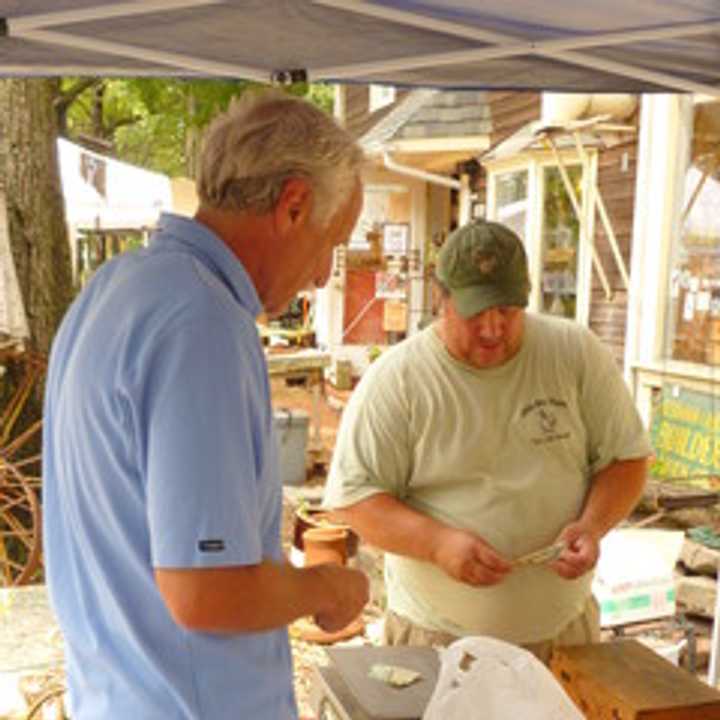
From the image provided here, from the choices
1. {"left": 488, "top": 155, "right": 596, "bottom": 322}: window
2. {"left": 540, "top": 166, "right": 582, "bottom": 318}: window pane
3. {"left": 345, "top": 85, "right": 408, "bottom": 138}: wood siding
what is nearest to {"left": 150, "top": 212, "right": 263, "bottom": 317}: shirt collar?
{"left": 488, "top": 155, "right": 596, "bottom": 322}: window

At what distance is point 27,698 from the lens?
3346 mm

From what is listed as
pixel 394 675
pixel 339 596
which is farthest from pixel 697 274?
pixel 339 596

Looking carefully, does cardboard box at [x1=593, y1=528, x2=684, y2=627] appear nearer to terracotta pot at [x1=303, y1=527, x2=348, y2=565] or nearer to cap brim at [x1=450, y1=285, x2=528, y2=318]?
cap brim at [x1=450, y1=285, x2=528, y2=318]

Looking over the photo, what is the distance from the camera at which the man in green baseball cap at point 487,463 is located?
229cm

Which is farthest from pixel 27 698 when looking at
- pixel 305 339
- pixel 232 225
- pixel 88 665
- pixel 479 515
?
pixel 305 339

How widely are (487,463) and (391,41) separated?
1200 millimetres

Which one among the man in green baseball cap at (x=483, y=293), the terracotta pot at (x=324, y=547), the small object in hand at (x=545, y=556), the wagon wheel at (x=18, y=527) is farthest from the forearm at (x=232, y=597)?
the terracotta pot at (x=324, y=547)

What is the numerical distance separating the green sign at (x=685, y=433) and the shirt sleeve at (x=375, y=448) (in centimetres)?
403

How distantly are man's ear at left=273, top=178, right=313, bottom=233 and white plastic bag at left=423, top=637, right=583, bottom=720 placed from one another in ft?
2.68

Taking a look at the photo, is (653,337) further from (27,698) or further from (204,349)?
(204,349)

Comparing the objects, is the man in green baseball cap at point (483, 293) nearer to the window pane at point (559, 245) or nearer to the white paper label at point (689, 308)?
the white paper label at point (689, 308)

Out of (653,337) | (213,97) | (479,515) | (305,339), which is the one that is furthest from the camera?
(305,339)

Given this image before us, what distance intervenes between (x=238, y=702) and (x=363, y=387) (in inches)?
46.5

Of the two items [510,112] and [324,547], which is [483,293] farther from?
[510,112]
